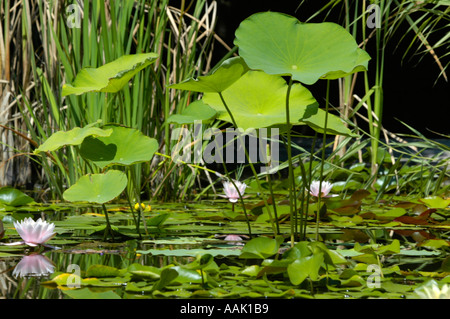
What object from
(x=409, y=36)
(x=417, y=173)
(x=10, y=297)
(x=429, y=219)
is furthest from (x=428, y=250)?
(x=409, y=36)

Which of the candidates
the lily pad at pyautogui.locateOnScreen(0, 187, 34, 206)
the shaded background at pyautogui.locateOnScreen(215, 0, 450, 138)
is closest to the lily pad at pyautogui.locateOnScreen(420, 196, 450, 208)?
the lily pad at pyautogui.locateOnScreen(0, 187, 34, 206)

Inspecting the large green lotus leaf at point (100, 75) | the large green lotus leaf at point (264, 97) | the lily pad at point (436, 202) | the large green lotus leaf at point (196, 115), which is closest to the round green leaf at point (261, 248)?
the large green lotus leaf at point (264, 97)

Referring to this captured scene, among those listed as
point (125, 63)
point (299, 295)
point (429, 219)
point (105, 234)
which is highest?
point (125, 63)

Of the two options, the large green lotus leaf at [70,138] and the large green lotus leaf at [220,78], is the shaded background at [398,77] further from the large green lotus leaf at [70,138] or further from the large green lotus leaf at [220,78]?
the large green lotus leaf at [220,78]

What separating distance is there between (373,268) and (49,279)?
22.3 inches

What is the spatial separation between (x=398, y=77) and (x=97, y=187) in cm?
363

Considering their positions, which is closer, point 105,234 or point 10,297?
point 10,297

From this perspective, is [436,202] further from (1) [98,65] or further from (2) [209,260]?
(1) [98,65]

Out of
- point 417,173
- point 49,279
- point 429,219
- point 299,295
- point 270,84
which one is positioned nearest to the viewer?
point 299,295

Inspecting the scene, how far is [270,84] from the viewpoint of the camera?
117cm

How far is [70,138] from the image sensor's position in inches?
50.9

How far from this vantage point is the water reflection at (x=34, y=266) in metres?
1.01

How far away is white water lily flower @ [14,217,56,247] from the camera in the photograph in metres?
1.17

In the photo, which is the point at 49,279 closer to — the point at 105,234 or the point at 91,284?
the point at 91,284
